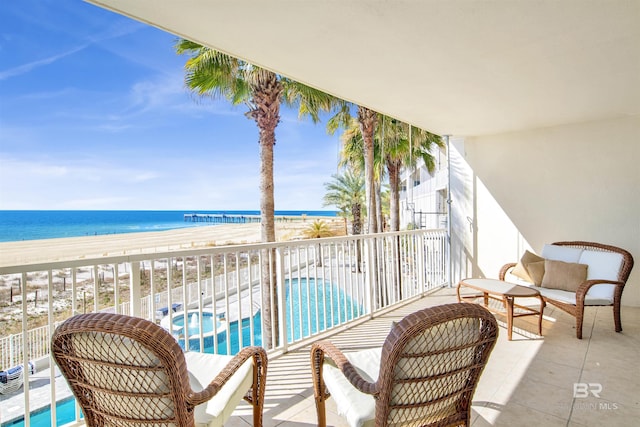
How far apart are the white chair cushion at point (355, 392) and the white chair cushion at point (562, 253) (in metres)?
3.49

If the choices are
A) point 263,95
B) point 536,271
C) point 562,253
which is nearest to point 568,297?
point 536,271

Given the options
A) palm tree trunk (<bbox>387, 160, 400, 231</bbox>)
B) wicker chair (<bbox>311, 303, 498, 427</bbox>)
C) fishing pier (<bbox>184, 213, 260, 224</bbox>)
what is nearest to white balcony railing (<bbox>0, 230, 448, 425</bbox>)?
wicker chair (<bbox>311, 303, 498, 427</bbox>)

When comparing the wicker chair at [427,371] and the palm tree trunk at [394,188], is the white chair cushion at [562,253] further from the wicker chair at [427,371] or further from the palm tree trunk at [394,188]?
the palm tree trunk at [394,188]

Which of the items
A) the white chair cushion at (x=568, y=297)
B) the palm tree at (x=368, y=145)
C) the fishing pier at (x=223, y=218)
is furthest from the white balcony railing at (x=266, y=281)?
the fishing pier at (x=223, y=218)

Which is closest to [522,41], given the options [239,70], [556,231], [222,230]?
[556,231]

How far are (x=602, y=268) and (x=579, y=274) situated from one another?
0.25 m

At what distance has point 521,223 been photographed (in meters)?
5.32

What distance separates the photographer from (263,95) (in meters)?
6.94

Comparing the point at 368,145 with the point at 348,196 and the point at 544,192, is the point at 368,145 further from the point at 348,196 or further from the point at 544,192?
the point at 348,196

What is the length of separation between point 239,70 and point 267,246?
14.5 feet

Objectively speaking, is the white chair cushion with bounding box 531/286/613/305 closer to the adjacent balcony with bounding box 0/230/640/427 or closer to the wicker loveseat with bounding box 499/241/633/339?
the wicker loveseat with bounding box 499/241/633/339

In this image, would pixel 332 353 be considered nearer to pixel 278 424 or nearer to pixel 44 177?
pixel 278 424

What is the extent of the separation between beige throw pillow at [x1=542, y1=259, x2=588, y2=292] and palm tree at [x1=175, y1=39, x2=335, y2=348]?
3913 mm

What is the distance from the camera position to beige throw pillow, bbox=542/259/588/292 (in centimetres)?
382
